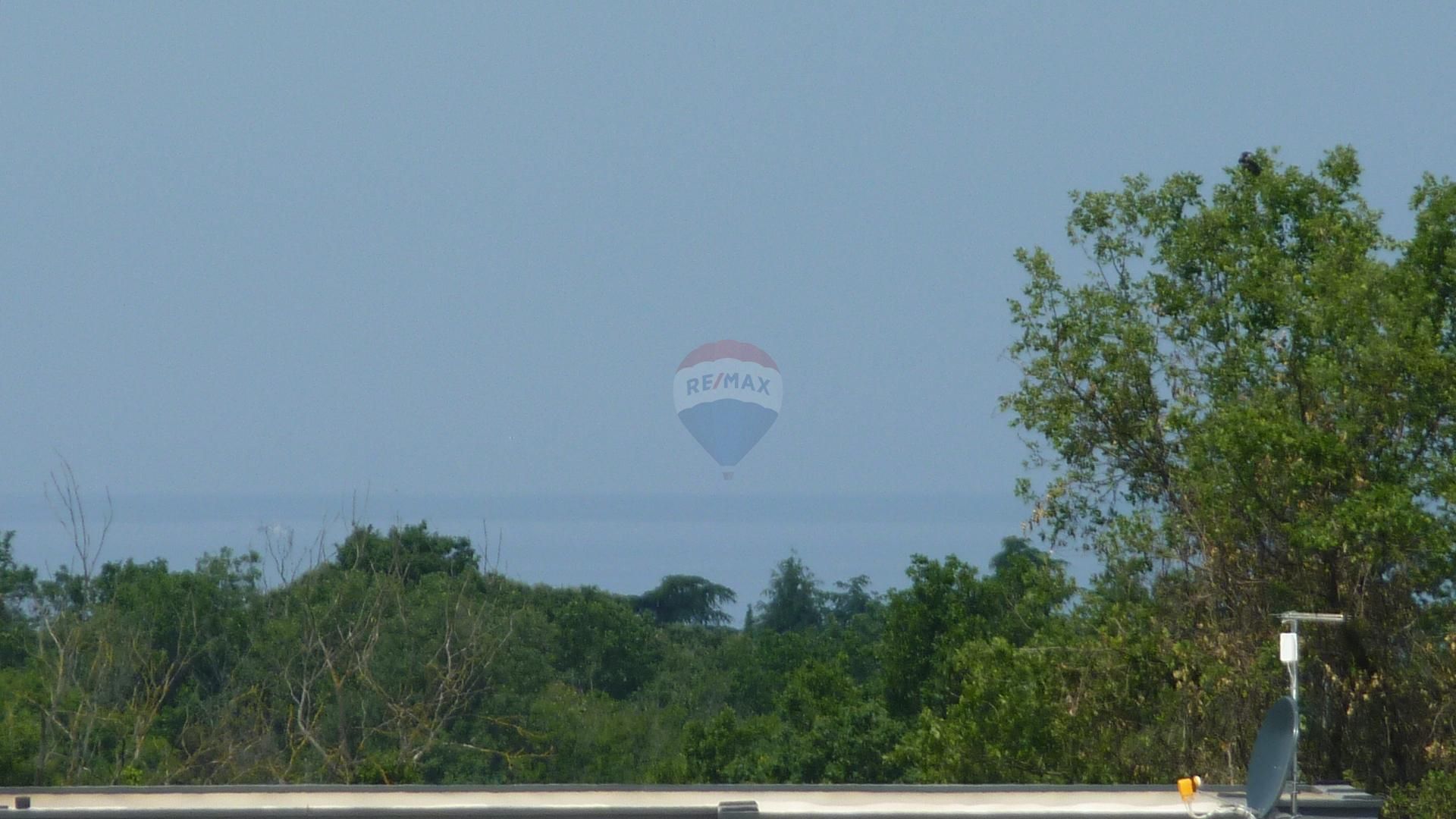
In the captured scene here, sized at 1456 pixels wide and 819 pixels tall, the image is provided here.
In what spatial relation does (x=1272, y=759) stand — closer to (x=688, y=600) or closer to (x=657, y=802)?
(x=657, y=802)

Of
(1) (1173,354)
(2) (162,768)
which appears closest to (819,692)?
(2) (162,768)

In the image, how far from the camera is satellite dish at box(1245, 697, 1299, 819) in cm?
905

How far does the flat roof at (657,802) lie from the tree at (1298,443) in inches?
119

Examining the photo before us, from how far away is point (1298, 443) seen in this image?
485 inches

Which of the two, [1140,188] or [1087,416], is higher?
[1140,188]

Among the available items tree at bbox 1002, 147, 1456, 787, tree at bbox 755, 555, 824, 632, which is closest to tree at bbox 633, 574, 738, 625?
tree at bbox 755, 555, 824, 632

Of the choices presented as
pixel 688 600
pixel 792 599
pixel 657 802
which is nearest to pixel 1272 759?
pixel 657 802

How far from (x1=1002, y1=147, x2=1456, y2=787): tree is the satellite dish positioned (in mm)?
2990

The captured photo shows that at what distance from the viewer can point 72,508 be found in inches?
989

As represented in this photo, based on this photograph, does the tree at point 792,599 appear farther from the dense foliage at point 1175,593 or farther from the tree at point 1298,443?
the tree at point 1298,443

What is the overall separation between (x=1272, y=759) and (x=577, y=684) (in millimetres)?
32496

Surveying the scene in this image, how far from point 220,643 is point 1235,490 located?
2884cm

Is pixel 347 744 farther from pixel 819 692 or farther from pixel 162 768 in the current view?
pixel 819 692

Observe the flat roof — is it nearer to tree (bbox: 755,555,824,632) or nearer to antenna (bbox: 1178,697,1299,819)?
antenna (bbox: 1178,697,1299,819)
